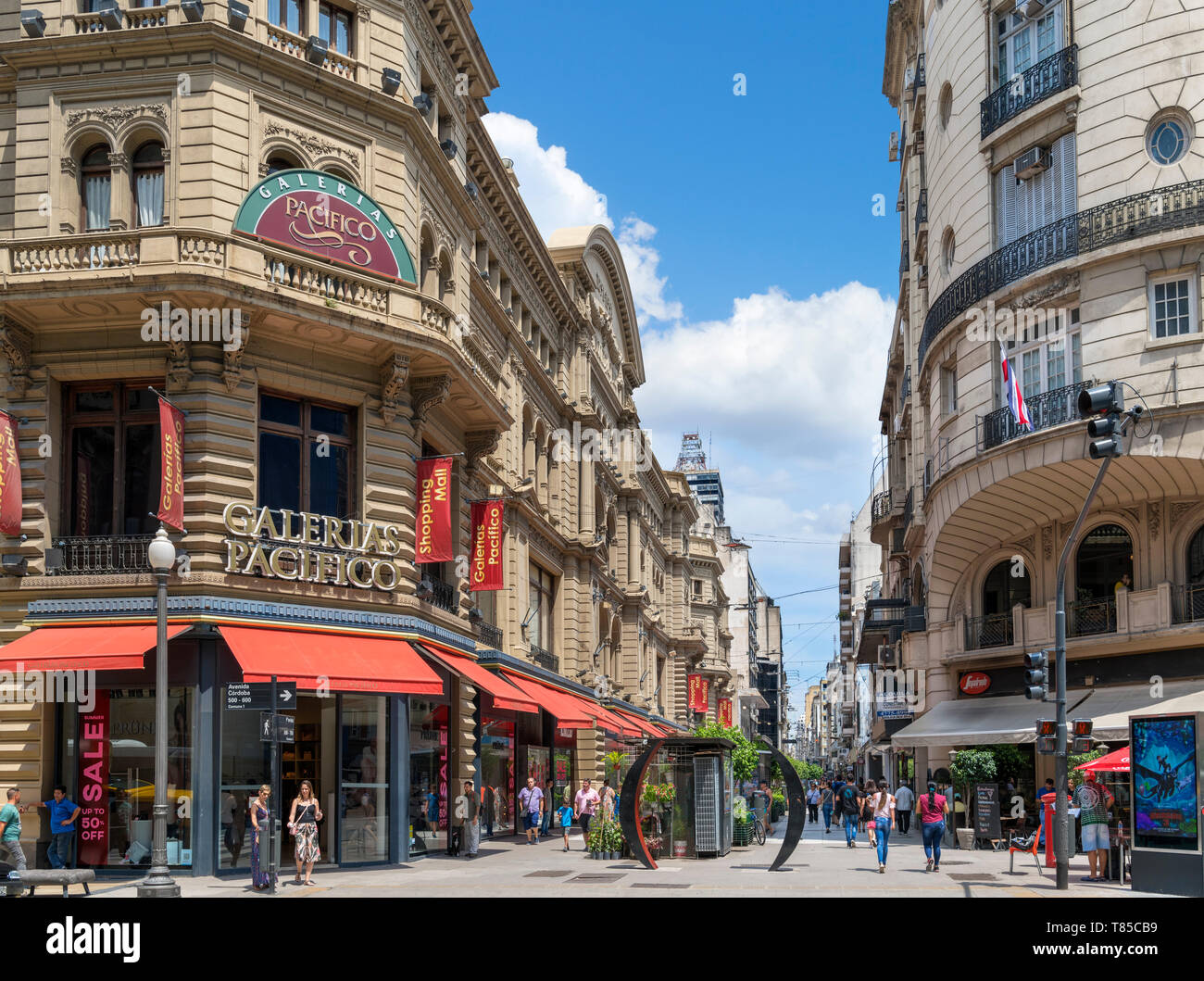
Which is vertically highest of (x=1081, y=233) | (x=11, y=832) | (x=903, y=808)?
(x=1081, y=233)

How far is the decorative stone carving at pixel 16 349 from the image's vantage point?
25453 mm

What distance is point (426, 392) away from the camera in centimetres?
2906

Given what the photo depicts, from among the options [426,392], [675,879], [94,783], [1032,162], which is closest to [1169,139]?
[1032,162]

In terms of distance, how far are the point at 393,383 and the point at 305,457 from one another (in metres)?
2.40

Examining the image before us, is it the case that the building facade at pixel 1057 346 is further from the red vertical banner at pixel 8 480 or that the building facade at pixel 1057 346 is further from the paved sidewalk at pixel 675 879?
the red vertical banner at pixel 8 480

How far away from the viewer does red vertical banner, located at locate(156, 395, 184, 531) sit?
945 inches

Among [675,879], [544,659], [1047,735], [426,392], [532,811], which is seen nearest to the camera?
[675,879]

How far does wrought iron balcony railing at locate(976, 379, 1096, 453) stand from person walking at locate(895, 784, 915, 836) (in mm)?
13018

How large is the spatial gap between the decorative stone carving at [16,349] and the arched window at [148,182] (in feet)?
10.2

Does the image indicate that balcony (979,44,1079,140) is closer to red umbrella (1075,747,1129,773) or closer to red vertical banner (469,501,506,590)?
red umbrella (1075,747,1129,773)

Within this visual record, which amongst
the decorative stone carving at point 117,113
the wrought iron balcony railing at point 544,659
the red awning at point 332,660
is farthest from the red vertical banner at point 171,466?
the wrought iron balcony railing at point 544,659

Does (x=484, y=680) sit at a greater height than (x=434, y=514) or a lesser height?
lesser

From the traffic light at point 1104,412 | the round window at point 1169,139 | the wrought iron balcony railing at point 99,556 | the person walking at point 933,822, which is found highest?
the round window at point 1169,139

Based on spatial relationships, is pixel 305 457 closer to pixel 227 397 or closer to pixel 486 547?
pixel 227 397
